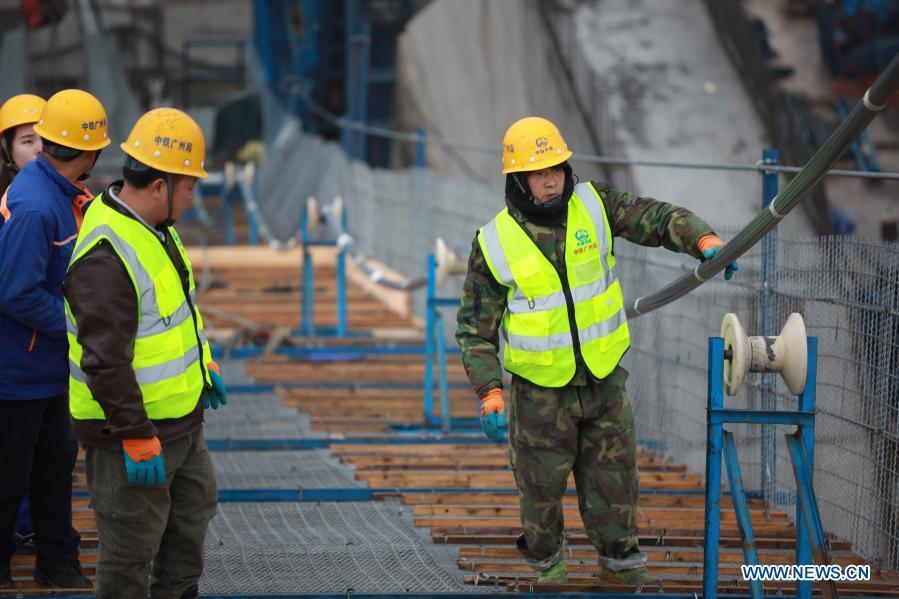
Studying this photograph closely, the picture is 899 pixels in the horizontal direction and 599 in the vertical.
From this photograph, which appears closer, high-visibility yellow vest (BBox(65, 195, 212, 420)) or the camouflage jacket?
high-visibility yellow vest (BBox(65, 195, 212, 420))

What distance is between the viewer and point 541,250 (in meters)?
4.99

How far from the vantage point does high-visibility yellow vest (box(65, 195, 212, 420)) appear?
4.20 meters

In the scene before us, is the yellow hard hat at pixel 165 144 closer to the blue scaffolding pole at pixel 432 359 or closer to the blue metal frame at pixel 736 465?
the blue metal frame at pixel 736 465

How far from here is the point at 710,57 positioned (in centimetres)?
1964

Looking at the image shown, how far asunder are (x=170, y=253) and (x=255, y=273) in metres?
11.2

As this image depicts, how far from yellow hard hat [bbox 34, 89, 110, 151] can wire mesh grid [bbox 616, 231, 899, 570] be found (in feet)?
10.1

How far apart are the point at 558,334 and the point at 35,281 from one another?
1.91 m

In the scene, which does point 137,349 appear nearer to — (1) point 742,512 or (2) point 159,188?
(2) point 159,188

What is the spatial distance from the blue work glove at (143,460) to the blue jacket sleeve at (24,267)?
975mm

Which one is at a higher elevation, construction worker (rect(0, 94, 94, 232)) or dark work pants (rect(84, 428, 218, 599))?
construction worker (rect(0, 94, 94, 232))

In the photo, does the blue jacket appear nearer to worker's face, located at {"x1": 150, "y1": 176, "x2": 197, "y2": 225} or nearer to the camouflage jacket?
worker's face, located at {"x1": 150, "y1": 176, "x2": 197, "y2": 225}

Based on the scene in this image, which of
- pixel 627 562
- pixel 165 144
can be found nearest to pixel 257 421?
pixel 627 562

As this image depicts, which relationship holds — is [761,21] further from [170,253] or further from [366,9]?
[170,253]

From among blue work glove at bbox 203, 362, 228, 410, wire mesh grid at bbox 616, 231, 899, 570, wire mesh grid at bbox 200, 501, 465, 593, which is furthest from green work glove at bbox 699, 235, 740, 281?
blue work glove at bbox 203, 362, 228, 410
